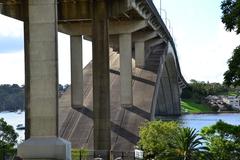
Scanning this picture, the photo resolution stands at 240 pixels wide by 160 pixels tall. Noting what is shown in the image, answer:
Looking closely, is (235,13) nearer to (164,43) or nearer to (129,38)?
(129,38)

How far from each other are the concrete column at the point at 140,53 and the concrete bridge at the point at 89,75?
7 cm

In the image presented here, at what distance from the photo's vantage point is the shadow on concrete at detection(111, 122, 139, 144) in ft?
181

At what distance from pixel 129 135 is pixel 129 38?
13289 mm

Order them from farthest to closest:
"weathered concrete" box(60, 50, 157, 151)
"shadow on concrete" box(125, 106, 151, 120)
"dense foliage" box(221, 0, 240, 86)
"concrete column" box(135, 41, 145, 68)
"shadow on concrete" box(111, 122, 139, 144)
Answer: "concrete column" box(135, 41, 145, 68) < "shadow on concrete" box(125, 106, 151, 120) < "weathered concrete" box(60, 50, 157, 151) < "shadow on concrete" box(111, 122, 139, 144) < "dense foliage" box(221, 0, 240, 86)

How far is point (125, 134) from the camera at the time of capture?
56812 mm

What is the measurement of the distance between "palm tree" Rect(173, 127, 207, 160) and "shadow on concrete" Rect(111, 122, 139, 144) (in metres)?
27.6

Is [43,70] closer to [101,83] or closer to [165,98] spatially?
[101,83]

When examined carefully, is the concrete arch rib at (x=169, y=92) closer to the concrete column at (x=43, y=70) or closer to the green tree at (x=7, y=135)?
the green tree at (x=7, y=135)

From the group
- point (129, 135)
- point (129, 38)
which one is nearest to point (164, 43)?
point (129, 38)

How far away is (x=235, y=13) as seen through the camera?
2034cm

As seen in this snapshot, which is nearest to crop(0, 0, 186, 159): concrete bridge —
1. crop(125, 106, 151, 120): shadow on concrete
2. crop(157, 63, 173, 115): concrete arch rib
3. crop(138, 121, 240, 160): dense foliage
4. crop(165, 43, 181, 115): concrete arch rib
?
crop(125, 106, 151, 120): shadow on concrete

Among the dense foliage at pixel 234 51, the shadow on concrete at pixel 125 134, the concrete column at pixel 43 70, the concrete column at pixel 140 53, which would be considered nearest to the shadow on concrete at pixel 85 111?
the shadow on concrete at pixel 125 134

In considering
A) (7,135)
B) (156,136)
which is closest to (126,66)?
(156,136)

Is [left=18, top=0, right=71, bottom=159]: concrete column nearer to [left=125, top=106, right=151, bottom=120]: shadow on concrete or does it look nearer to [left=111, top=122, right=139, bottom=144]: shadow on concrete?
[left=111, top=122, right=139, bottom=144]: shadow on concrete
